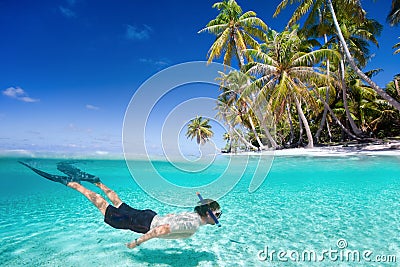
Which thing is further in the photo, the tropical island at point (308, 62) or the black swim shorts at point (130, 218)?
the tropical island at point (308, 62)

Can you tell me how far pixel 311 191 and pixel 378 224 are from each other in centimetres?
379

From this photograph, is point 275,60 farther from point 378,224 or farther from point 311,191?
point 378,224

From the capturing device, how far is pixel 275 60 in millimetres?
17516

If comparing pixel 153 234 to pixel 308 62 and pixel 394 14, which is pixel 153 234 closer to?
pixel 308 62

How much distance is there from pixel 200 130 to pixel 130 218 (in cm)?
4250

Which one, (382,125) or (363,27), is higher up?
(363,27)

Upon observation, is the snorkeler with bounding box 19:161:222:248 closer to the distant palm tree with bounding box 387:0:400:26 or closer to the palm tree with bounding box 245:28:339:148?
the palm tree with bounding box 245:28:339:148

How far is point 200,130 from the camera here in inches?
1831

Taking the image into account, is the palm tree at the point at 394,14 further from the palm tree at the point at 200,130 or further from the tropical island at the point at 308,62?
the palm tree at the point at 200,130

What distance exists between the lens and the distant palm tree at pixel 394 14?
14.7 metres

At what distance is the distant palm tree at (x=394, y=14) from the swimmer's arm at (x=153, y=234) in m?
19.0

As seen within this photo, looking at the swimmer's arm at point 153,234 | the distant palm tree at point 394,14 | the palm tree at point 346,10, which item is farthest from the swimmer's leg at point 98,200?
the distant palm tree at point 394,14

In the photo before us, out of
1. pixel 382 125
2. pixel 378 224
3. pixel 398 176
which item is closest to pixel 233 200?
pixel 378 224

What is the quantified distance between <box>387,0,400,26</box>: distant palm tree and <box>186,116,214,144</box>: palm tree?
109 feet
